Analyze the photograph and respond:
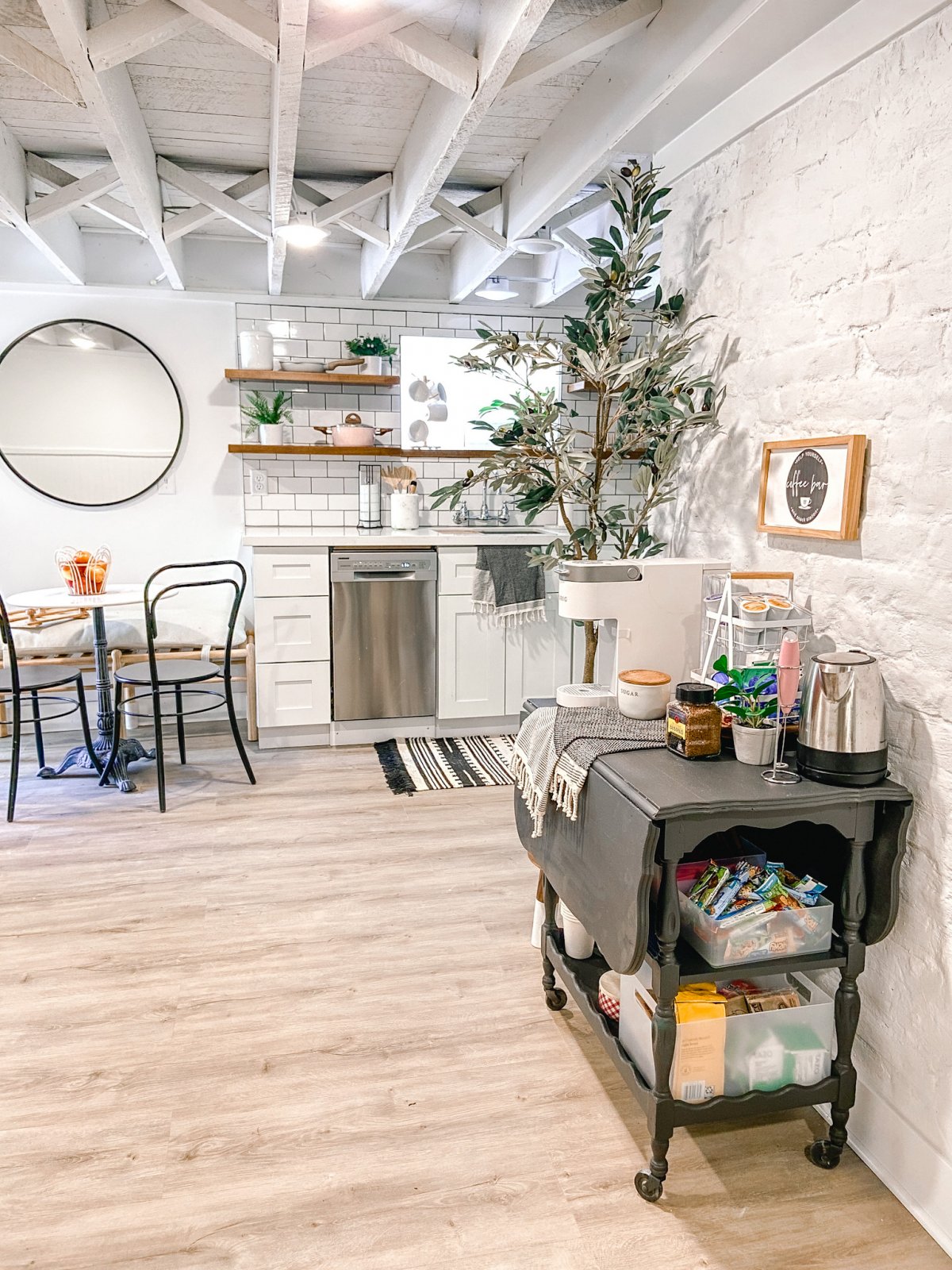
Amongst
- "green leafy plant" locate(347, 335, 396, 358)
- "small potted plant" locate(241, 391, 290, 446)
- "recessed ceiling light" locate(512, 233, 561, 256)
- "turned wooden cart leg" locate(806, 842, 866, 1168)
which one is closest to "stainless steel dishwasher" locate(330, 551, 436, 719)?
"small potted plant" locate(241, 391, 290, 446)

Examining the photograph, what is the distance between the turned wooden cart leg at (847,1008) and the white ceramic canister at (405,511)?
10.8ft

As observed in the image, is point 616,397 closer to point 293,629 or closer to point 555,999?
point 555,999

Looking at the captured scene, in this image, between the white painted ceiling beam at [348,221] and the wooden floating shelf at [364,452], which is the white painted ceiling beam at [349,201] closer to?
the white painted ceiling beam at [348,221]

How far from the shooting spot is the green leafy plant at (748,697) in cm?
171

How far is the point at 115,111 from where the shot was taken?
2.40 metres

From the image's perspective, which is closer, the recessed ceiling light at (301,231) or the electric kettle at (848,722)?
the electric kettle at (848,722)

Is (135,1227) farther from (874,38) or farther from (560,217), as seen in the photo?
(560,217)

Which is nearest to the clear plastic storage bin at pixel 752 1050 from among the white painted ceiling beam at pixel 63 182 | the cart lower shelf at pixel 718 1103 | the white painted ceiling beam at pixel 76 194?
the cart lower shelf at pixel 718 1103

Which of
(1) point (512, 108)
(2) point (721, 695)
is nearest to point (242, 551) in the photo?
(1) point (512, 108)

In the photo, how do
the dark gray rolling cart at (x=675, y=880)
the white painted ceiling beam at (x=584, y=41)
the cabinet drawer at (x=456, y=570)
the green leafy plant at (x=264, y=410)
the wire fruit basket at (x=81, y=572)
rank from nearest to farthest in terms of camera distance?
the dark gray rolling cart at (x=675, y=880), the white painted ceiling beam at (x=584, y=41), the wire fruit basket at (x=81, y=572), the cabinet drawer at (x=456, y=570), the green leafy plant at (x=264, y=410)

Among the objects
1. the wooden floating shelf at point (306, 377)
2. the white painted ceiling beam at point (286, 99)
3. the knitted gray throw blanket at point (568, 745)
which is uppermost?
the white painted ceiling beam at point (286, 99)

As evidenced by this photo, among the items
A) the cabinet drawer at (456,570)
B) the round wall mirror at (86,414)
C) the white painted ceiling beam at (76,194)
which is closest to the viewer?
the white painted ceiling beam at (76,194)

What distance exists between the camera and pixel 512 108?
2922 mm

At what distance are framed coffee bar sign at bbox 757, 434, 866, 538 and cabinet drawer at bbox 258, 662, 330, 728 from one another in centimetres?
268
